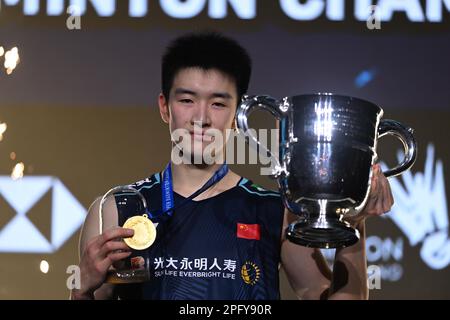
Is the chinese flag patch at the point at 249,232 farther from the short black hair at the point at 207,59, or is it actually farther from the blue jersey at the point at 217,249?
the short black hair at the point at 207,59

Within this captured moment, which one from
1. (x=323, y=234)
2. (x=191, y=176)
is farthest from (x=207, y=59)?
(x=323, y=234)

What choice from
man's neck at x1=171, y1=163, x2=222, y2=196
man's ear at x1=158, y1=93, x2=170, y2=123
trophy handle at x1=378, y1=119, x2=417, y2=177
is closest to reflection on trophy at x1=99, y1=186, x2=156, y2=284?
man's neck at x1=171, y1=163, x2=222, y2=196

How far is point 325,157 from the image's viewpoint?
1632 millimetres

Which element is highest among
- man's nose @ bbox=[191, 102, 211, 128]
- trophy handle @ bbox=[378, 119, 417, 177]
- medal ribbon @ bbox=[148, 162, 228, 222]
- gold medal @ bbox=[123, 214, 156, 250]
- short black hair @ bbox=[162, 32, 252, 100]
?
short black hair @ bbox=[162, 32, 252, 100]

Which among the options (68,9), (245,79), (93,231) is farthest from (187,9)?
(93,231)

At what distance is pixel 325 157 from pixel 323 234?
0.49ft

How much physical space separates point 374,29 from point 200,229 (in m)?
1.52

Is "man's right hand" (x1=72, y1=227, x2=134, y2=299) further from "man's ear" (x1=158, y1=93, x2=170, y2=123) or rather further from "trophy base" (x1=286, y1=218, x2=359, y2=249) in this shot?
"man's ear" (x1=158, y1=93, x2=170, y2=123)

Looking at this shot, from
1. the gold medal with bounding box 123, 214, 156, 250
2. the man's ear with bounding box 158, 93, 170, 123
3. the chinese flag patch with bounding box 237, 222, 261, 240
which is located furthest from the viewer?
the man's ear with bounding box 158, 93, 170, 123

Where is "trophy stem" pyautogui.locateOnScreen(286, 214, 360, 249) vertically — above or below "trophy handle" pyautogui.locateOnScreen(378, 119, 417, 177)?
below

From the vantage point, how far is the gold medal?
1761mm

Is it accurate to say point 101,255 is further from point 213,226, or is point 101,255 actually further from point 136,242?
point 213,226

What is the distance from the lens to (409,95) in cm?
328
